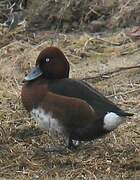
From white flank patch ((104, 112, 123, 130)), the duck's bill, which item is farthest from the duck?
the duck's bill

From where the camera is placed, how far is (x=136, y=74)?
653 centimetres

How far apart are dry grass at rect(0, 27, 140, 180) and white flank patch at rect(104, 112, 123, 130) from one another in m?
0.21

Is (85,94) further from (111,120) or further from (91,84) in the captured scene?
(91,84)

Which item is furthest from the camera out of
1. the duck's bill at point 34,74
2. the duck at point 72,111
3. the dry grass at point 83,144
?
the duck's bill at point 34,74

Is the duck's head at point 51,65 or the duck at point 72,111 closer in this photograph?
the duck at point 72,111

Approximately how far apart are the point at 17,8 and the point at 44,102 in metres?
4.61

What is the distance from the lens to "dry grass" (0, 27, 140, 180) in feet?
14.7

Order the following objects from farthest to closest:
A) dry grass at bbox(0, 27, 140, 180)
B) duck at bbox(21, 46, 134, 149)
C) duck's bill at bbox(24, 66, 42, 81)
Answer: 1. duck's bill at bbox(24, 66, 42, 81)
2. duck at bbox(21, 46, 134, 149)
3. dry grass at bbox(0, 27, 140, 180)

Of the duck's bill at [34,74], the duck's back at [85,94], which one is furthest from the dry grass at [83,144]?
the duck's bill at [34,74]

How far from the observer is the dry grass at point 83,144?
177 inches

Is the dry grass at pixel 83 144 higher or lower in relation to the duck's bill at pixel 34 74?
lower

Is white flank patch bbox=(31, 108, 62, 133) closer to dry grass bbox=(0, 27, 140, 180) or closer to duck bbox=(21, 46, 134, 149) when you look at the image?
duck bbox=(21, 46, 134, 149)

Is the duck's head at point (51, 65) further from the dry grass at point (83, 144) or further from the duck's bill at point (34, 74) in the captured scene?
the dry grass at point (83, 144)

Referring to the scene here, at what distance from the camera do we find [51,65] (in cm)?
497
